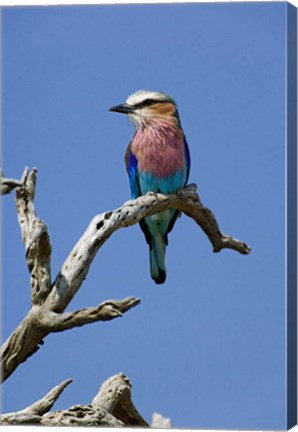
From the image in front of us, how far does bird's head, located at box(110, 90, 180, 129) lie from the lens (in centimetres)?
695

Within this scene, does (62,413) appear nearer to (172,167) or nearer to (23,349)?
(23,349)

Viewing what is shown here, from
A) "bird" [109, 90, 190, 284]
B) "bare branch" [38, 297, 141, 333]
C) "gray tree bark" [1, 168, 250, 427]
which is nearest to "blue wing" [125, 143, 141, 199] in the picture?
"bird" [109, 90, 190, 284]

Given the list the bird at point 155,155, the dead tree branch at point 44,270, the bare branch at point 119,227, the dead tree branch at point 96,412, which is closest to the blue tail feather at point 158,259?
the bird at point 155,155

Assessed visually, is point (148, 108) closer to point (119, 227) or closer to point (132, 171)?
point (132, 171)

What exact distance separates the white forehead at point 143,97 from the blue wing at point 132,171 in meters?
0.23


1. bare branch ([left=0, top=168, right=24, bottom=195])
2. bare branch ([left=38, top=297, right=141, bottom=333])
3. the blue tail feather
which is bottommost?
bare branch ([left=38, top=297, right=141, bottom=333])

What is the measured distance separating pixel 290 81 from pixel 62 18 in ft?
4.10

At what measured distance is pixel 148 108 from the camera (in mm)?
6992

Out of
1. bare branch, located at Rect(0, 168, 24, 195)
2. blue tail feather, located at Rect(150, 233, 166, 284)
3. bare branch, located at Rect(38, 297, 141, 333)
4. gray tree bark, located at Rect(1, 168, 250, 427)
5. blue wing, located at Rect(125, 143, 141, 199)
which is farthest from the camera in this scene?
blue wing, located at Rect(125, 143, 141, 199)

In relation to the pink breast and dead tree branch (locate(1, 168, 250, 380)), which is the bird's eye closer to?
the pink breast

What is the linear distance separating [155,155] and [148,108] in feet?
0.80

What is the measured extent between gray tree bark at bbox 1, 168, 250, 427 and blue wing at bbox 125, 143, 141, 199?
10cm

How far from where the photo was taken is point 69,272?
647cm

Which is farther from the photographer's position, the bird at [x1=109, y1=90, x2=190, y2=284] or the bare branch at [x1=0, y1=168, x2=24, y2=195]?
the bird at [x1=109, y1=90, x2=190, y2=284]
